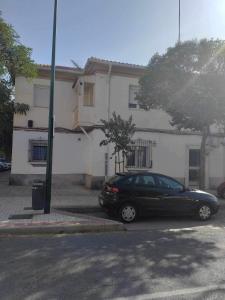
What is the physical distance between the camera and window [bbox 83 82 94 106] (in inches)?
774

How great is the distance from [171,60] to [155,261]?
9971 millimetres

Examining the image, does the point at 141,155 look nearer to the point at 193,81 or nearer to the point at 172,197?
the point at 193,81

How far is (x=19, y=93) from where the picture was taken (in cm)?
2014

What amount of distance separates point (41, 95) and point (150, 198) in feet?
36.5

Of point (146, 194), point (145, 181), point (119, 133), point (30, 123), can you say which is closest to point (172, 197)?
point (146, 194)

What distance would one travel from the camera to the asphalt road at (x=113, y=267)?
209 inches

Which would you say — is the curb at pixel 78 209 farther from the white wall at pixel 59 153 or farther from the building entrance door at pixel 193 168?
the building entrance door at pixel 193 168

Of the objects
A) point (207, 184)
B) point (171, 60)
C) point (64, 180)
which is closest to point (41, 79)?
point (64, 180)

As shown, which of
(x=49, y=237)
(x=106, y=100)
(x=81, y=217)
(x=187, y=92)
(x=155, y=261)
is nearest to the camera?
(x=155, y=261)

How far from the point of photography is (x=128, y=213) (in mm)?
11492

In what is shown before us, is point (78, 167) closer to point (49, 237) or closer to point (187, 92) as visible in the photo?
point (187, 92)

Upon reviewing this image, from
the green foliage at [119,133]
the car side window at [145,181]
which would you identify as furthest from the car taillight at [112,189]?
the green foliage at [119,133]

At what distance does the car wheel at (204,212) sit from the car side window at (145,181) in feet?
5.60

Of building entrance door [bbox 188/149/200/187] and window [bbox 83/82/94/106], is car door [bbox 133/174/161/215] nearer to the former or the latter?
window [bbox 83/82/94/106]
